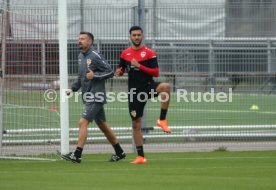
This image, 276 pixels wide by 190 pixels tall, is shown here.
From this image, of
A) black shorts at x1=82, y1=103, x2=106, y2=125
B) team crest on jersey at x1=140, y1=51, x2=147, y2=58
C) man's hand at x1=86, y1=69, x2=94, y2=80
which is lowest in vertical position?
black shorts at x1=82, y1=103, x2=106, y2=125

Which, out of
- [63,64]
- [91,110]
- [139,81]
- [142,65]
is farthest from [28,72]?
[142,65]

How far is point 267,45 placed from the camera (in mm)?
16453

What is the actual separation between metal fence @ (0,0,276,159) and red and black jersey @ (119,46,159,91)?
2.73 metres

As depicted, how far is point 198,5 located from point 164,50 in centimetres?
112

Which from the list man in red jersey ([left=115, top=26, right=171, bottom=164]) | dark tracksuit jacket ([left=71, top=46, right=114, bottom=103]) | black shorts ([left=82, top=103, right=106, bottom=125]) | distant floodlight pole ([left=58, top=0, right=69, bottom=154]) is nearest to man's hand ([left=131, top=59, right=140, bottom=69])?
man in red jersey ([left=115, top=26, right=171, bottom=164])

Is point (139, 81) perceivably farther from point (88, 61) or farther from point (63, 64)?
point (63, 64)

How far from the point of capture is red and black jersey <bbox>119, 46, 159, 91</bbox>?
41.5 feet

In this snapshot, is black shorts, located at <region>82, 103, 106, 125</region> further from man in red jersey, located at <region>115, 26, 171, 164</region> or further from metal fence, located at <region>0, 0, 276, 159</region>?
metal fence, located at <region>0, 0, 276, 159</region>

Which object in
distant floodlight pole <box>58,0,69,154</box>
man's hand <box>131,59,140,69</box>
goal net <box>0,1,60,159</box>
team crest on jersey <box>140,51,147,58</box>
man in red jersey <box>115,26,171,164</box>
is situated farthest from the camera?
goal net <box>0,1,60,159</box>

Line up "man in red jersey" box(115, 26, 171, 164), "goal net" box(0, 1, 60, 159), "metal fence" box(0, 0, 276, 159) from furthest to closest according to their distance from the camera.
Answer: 1. "metal fence" box(0, 0, 276, 159)
2. "goal net" box(0, 1, 60, 159)
3. "man in red jersey" box(115, 26, 171, 164)

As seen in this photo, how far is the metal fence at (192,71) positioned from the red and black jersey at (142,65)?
2.73m

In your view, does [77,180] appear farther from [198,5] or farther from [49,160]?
[198,5]

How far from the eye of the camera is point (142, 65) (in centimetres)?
1259

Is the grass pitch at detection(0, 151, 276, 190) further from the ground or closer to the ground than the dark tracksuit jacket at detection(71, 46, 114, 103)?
closer to the ground
